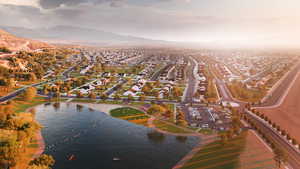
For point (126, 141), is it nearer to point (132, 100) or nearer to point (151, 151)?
point (151, 151)

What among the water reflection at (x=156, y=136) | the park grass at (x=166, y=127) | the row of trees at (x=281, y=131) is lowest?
the water reflection at (x=156, y=136)

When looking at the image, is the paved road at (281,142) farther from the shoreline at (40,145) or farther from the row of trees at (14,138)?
the shoreline at (40,145)

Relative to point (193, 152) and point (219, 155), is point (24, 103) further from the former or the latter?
point (219, 155)

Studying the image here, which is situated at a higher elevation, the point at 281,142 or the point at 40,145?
the point at 281,142

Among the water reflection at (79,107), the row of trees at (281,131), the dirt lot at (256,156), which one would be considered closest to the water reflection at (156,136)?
the dirt lot at (256,156)

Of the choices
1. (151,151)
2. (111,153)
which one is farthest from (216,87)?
(111,153)

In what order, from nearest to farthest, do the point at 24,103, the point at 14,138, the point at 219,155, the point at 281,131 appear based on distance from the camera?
the point at 14,138 → the point at 219,155 → the point at 281,131 → the point at 24,103

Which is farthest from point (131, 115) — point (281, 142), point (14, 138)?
point (281, 142)
